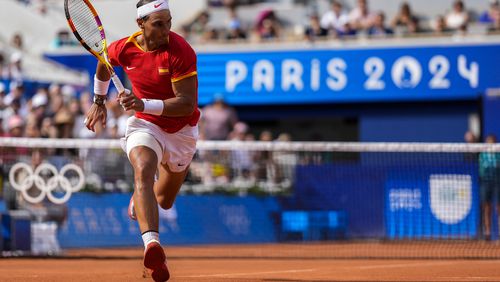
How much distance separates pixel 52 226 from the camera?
15961 millimetres

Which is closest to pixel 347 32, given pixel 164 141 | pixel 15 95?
pixel 15 95

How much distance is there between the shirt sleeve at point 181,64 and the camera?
8.97m

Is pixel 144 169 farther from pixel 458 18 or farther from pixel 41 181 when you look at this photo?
pixel 458 18

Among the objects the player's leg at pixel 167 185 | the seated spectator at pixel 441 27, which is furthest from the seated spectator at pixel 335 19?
the player's leg at pixel 167 185

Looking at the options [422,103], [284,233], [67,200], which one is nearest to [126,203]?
[67,200]

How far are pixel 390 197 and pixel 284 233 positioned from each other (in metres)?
1.89

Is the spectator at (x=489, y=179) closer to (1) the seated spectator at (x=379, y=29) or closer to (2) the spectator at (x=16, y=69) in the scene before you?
(1) the seated spectator at (x=379, y=29)

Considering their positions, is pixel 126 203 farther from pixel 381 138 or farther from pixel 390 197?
pixel 381 138

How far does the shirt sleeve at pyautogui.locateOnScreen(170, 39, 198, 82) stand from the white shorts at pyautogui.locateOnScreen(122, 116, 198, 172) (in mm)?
543

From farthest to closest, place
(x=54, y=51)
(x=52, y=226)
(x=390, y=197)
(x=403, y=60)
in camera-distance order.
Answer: (x=54, y=51), (x=403, y=60), (x=390, y=197), (x=52, y=226)

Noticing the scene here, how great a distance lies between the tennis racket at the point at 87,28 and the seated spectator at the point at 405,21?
14.2 m

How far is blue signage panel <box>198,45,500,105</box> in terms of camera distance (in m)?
22.0

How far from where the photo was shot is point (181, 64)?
29.5 feet

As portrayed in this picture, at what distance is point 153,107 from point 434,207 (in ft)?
30.7
